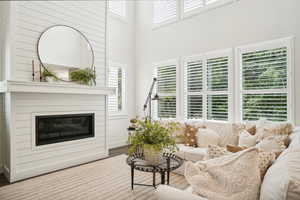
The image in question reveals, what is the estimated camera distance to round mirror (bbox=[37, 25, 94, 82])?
127 inches

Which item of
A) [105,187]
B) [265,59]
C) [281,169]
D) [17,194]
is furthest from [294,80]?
[17,194]

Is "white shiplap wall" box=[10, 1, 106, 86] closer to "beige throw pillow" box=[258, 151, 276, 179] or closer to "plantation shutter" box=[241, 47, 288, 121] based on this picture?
"plantation shutter" box=[241, 47, 288, 121]

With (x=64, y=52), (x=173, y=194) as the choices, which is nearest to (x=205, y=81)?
(x=64, y=52)

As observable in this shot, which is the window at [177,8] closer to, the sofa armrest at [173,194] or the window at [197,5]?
the window at [197,5]

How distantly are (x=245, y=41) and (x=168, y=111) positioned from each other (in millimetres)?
2325

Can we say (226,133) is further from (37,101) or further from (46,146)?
(37,101)

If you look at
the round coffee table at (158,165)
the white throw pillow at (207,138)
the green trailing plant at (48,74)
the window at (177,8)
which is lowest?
the round coffee table at (158,165)

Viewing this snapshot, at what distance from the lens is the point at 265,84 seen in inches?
128

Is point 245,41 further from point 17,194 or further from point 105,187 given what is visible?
point 17,194

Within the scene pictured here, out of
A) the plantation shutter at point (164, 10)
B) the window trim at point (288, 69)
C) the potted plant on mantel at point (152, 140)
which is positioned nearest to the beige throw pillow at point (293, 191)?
the potted plant on mantel at point (152, 140)

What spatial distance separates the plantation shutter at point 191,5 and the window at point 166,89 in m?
1.29

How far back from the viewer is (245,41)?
3416mm

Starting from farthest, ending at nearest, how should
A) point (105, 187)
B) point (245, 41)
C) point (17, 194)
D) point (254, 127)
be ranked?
point (245, 41) → point (254, 127) → point (105, 187) → point (17, 194)

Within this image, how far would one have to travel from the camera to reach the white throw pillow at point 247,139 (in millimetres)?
2598
